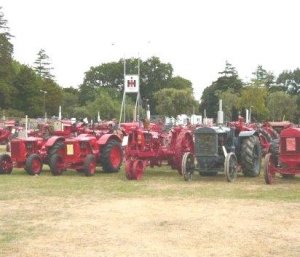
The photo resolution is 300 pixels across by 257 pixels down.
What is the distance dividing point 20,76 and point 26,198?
70.4m

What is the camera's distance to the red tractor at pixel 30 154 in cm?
1496

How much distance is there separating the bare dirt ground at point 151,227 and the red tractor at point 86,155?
15.4 ft

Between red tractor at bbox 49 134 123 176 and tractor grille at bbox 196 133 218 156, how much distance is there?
109 inches

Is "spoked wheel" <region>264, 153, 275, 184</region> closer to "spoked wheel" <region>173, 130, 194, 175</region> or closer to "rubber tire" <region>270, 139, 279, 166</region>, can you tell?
"rubber tire" <region>270, 139, 279, 166</region>

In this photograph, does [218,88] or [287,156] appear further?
[218,88]

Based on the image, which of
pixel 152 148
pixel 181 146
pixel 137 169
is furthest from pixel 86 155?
pixel 181 146

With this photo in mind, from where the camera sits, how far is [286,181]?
13078 millimetres

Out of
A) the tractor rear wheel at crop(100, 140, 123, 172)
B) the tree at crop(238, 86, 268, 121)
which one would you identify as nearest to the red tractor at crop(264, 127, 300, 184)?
the tractor rear wheel at crop(100, 140, 123, 172)

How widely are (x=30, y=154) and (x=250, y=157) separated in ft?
19.1

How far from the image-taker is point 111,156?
15.6 meters

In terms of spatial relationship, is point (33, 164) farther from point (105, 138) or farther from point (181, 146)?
point (181, 146)

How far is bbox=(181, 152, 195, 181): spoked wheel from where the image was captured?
1302 centimetres

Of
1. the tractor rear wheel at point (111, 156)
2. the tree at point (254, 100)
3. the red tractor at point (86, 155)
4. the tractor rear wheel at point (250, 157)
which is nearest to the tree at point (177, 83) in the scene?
the tree at point (254, 100)

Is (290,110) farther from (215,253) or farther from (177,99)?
(215,253)
